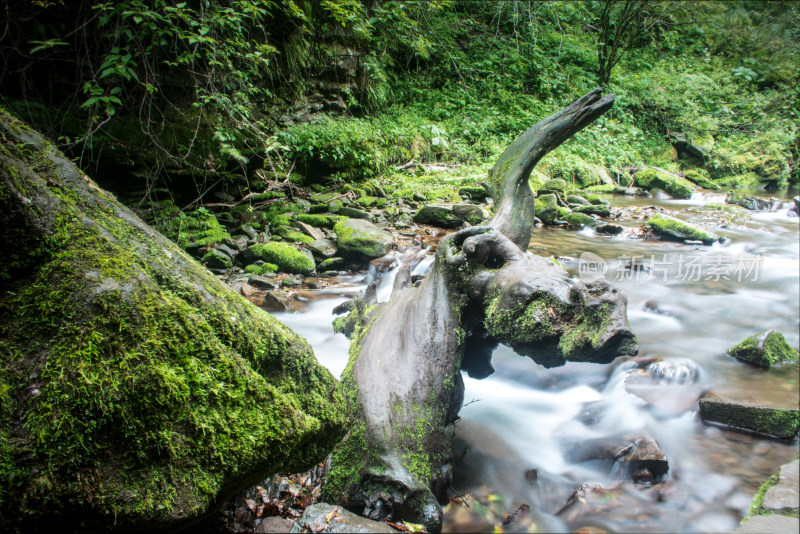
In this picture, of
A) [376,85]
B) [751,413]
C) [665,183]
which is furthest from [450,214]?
[665,183]

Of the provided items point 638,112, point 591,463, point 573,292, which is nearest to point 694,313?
point 591,463

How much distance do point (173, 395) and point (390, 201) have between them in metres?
8.06

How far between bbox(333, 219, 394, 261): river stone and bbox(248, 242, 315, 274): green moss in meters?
0.68

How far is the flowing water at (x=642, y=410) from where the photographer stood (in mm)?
2459

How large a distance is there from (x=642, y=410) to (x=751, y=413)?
69 cm

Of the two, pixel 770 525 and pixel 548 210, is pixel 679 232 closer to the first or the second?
pixel 548 210

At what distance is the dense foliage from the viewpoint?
4.60m

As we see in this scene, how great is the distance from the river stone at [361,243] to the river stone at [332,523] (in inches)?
192

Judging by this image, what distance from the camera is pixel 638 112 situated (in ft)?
50.7

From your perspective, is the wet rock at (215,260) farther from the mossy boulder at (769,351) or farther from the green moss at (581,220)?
the green moss at (581,220)

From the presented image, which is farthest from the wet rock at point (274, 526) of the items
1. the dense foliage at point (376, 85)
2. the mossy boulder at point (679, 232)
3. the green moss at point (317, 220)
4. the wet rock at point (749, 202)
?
the wet rock at point (749, 202)

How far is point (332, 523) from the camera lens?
156 cm

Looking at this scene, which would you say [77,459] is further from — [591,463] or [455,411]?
[591,463]

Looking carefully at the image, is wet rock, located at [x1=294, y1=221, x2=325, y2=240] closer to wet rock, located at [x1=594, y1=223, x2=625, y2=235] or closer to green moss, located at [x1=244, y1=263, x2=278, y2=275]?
green moss, located at [x1=244, y1=263, x2=278, y2=275]
